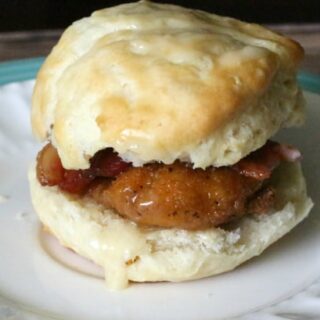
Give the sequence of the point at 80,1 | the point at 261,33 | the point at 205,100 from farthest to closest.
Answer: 1. the point at 80,1
2. the point at 261,33
3. the point at 205,100

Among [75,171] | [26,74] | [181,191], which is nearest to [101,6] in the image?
[26,74]

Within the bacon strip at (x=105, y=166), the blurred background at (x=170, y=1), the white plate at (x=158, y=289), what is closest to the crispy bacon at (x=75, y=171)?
the bacon strip at (x=105, y=166)

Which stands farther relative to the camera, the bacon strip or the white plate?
the bacon strip

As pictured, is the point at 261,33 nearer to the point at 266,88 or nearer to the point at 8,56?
the point at 266,88

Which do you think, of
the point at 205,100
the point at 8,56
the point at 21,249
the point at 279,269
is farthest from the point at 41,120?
the point at 8,56

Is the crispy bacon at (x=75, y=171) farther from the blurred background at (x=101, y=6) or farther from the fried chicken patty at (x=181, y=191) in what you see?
the blurred background at (x=101, y=6)

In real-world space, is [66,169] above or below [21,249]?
above

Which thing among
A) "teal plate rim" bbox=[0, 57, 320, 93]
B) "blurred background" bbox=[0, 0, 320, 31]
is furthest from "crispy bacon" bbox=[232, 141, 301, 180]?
"blurred background" bbox=[0, 0, 320, 31]

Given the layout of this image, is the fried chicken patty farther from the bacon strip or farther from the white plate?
the white plate
